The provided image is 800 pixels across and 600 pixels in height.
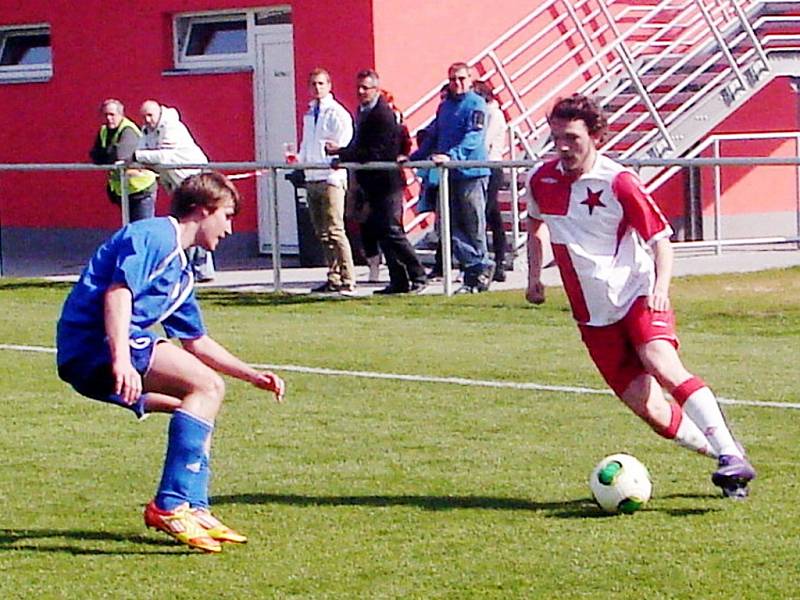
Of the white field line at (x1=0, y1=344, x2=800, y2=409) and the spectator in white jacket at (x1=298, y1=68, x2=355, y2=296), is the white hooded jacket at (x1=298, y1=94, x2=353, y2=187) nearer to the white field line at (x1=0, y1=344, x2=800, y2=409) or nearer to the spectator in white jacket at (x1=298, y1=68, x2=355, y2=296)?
the spectator in white jacket at (x1=298, y1=68, x2=355, y2=296)

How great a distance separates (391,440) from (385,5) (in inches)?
426

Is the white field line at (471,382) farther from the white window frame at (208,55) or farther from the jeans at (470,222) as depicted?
the white window frame at (208,55)

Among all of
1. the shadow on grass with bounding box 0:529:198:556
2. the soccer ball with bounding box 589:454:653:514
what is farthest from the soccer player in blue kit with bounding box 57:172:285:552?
the soccer ball with bounding box 589:454:653:514

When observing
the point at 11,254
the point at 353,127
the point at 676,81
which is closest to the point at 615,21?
the point at 676,81

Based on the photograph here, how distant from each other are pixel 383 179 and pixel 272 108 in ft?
15.9

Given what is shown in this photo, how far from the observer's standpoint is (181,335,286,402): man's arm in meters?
7.45

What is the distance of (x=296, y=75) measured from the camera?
20.2 metres

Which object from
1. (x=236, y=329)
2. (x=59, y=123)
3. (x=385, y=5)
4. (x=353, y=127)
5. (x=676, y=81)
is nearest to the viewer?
(x=236, y=329)

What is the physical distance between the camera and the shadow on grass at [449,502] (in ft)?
25.2

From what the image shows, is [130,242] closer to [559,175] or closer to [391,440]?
[559,175]

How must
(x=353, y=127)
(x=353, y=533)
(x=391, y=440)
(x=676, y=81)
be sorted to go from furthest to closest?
(x=676, y=81) < (x=353, y=127) < (x=391, y=440) < (x=353, y=533)

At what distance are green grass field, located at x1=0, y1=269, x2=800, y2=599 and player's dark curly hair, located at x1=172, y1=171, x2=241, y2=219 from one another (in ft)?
4.24

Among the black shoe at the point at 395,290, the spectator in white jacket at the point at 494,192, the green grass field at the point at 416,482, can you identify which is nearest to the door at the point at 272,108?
the spectator in white jacket at the point at 494,192

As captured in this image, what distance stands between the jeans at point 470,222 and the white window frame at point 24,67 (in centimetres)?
835
